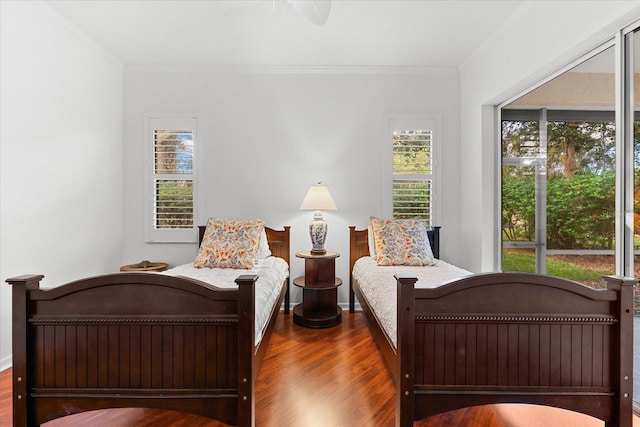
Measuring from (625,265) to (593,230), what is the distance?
333 mm

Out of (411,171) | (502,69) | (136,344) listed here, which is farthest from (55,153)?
(502,69)

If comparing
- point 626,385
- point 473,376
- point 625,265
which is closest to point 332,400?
point 473,376

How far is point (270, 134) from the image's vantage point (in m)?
3.68

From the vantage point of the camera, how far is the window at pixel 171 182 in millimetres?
3678

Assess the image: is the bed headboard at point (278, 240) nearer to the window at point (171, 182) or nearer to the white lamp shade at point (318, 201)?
the window at point (171, 182)

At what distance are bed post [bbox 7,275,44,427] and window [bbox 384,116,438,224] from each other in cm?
310

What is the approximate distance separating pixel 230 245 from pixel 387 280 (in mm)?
1442

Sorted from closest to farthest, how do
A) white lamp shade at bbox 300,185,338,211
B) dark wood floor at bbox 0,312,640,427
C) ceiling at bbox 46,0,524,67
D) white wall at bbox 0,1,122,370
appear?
dark wood floor at bbox 0,312,640,427 < white wall at bbox 0,1,122,370 < ceiling at bbox 46,0,524,67 < white lamp shade at bbox 300,185,338,211

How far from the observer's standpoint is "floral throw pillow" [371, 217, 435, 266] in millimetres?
3012

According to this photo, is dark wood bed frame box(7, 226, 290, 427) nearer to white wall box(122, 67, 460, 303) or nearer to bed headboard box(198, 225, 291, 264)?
bed headboard box(198, 225, 291, 264)

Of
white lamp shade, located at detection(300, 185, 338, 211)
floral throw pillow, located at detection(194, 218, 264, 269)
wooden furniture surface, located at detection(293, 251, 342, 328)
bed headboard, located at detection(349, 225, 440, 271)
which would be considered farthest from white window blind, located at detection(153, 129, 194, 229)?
bed headboard, located at detection(349, 225, 440, 271)

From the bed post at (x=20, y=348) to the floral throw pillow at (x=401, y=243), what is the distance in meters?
2.45

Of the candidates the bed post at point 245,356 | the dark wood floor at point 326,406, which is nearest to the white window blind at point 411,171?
the dark wood floor at point 326,406

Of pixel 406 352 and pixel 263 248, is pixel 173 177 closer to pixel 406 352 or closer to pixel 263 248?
pixel 263 248
